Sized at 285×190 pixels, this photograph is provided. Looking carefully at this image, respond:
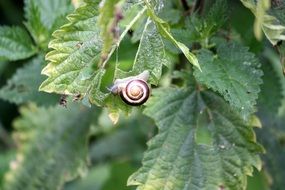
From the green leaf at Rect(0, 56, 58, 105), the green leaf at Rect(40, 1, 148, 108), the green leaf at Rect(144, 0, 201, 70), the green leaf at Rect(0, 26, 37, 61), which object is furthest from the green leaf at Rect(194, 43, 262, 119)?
the green leaf at Rect(0, 56, 58, 105)

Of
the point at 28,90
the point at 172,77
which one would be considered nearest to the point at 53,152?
the point at 28,90

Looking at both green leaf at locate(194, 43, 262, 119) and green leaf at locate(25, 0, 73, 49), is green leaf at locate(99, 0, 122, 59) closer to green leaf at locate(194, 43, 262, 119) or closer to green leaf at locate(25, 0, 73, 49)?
green leaf at locate(194, 43, 262, 119)

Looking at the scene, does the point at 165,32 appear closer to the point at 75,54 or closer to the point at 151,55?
the point at 151,55

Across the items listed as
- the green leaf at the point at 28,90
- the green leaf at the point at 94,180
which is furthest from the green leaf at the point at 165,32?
the green leaf at the point at 94,180

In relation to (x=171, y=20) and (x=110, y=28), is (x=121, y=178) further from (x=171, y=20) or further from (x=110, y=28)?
(x=110, y=28)

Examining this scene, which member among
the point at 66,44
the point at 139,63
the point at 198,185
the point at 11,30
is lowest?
the point at 198,185

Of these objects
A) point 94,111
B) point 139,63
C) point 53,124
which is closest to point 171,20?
point 139,63
